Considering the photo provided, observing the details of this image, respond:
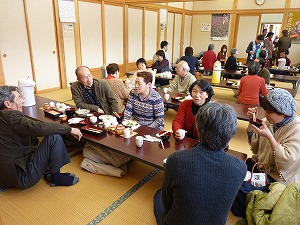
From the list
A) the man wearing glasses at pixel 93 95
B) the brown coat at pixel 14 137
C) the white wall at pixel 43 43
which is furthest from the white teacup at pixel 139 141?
the white wall at pixel 43 43

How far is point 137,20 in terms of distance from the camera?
8242mm

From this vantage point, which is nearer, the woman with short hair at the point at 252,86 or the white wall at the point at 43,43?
the woman with short hair at the point at 252,86

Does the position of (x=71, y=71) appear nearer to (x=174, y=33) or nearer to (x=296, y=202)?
(x=174, y=33)

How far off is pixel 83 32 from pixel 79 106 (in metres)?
4.16

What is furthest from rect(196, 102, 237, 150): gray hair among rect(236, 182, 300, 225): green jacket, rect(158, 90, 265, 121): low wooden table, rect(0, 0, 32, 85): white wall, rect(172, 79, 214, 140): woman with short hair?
rect(0, 0, 32, 85): white wall

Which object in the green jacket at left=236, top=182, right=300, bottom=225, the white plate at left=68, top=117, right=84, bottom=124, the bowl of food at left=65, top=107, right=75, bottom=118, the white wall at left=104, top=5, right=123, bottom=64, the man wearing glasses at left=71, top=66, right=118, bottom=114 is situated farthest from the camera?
the white wall at left=104, top=5, right=123, bottom=64

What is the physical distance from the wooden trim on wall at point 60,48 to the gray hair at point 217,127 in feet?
19.0

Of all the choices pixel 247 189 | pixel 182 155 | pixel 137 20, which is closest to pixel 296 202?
pixel 247 189

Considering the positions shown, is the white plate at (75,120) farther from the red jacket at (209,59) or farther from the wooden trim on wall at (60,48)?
the red jacket at (209,59)

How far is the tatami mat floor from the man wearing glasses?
903 mm

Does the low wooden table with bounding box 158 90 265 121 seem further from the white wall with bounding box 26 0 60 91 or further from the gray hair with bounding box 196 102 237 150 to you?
the white wall with bounding box 26 0 60 91

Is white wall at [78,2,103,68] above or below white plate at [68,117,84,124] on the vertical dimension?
above

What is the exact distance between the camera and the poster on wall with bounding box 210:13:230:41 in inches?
404

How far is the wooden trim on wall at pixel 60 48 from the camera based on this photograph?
5707mm
